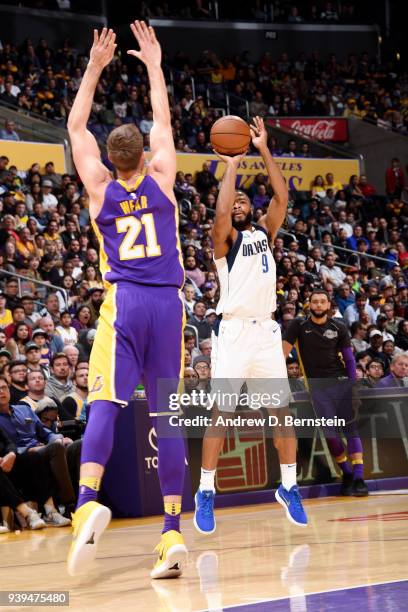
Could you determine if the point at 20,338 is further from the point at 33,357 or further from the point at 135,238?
Result: the point at 135,238

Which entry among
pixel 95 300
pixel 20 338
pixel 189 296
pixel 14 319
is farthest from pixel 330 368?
pixel 189 296

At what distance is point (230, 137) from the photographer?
7203 millimetres

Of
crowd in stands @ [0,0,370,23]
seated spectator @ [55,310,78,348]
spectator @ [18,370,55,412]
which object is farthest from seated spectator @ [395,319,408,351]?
crowd in stands @ [0,0,370,23]

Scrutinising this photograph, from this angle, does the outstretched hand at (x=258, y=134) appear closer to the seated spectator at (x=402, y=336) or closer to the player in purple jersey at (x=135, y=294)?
the player in purple jersey at (x=135, y=294)

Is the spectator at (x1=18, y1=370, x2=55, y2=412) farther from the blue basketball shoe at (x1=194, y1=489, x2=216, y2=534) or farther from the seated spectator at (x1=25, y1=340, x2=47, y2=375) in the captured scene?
the blue basketball shoe at (x1=194, y1=489, x2=216, y2=534)

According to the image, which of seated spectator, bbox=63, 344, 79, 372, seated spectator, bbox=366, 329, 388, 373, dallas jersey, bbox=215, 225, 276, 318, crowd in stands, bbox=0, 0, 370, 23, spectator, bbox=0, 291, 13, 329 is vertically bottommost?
seated spectator, bbox=366, 329, 388, 373

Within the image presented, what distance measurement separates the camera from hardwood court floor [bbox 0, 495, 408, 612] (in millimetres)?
4621

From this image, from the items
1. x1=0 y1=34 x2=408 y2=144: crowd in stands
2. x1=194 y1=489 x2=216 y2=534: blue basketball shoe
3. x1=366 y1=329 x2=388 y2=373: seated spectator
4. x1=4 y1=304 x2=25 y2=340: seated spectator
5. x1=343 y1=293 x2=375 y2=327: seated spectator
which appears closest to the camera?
x1=194 y1=489 x2=216 y2=534: blue basketball shoe

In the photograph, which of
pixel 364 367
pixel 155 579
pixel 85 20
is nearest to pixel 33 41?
pixel 85 20

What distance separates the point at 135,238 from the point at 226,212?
5.99 ft

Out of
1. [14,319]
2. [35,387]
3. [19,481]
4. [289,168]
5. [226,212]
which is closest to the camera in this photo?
[226,212]

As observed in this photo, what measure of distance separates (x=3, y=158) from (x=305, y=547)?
39.5ft

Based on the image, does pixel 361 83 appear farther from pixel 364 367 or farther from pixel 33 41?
pixel 364 367

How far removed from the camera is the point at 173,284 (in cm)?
530
